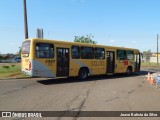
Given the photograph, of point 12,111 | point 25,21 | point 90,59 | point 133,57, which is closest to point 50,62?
point 90,59

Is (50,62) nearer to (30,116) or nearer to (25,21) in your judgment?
(25,21)

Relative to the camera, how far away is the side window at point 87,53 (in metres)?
18.9

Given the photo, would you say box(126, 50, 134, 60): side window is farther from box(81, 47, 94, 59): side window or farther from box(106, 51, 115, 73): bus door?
box(81, 47, 94, 59): side window

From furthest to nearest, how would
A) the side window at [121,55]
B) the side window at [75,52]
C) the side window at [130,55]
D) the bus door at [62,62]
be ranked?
the side window at [130,55] → the side window at [121,55] → the side window at [75,52] → the bus door at [62,62]

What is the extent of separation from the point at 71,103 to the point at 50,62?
725 cm

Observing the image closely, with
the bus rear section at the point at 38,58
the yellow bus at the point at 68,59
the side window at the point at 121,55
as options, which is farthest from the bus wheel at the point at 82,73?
the side window at the point at 121,55

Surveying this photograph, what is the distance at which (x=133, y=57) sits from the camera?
24953 mm

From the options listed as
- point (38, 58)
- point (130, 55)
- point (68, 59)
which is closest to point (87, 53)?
point (68, 59)

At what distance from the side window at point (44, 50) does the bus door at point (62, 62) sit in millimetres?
584

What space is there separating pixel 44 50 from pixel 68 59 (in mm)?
2164

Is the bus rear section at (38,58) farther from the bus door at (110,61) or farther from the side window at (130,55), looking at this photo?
the side window at (130,55)

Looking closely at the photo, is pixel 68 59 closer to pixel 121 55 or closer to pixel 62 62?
pixel 62 62

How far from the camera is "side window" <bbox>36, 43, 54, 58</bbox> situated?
15.9 meters

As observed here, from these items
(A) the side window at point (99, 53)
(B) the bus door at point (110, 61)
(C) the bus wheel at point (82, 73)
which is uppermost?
(A) the side window at point (99, 53)
